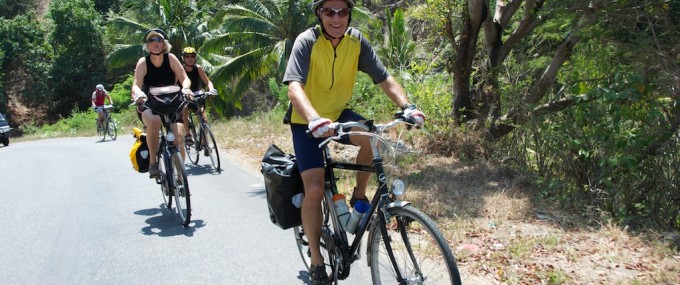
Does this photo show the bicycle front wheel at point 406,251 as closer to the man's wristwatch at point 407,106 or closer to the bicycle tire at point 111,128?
the man's wristwatch at point 407,106

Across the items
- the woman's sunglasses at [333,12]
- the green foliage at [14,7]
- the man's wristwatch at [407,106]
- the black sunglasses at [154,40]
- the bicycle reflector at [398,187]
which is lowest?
the bicycle reflector at [398,187]

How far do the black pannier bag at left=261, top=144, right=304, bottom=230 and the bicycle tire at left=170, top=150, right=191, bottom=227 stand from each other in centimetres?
210

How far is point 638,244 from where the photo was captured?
187 inches

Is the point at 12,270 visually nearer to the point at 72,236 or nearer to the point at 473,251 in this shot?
the point at 72,236

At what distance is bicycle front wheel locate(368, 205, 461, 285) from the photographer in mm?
3181

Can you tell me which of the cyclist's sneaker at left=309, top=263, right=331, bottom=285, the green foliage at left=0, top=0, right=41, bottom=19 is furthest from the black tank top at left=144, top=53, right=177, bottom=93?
the green foliage at left=0, top=0, right=41, bottom=19

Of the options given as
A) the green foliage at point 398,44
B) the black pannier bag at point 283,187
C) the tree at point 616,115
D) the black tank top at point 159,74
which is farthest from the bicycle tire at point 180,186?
the green foliage at point 398,44

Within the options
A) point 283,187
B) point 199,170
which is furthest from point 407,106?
point 199,170

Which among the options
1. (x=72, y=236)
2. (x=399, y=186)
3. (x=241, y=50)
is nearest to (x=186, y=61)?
(x=72, y=236)

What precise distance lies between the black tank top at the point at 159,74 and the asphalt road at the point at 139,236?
4.92 feet

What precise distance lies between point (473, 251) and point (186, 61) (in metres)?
6.64

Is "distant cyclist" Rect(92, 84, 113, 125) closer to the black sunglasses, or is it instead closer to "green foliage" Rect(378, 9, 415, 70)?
"green foliage" Rect(378, 9, 415, 70)

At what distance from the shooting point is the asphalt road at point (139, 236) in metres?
4.79

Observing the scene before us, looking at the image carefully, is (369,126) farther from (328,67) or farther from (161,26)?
(161,26)
